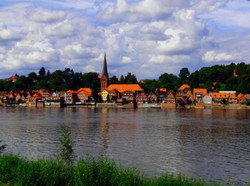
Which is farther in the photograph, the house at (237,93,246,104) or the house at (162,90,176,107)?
the house at (162,90,176,107)

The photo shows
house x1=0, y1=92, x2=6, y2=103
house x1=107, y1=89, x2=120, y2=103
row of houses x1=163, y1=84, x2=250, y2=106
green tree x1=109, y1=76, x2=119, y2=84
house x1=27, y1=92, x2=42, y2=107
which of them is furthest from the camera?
Answer: green tree x1=109, y1=76, x2=119, y2=84

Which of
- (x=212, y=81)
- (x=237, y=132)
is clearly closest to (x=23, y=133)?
(x=237, y=132)

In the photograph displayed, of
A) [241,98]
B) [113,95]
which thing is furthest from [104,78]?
[241,98]

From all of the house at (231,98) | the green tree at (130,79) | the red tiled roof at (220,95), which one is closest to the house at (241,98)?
the house at (231,98)

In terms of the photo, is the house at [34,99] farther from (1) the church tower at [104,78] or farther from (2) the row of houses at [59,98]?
(1) the church tower at [104,78]

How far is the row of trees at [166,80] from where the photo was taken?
128m

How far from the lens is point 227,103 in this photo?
11344 cm

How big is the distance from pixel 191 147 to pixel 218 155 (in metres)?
3.95

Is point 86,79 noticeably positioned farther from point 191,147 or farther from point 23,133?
point 191,147

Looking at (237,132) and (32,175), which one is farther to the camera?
(237,132)

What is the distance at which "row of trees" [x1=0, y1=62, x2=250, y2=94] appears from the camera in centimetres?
12762

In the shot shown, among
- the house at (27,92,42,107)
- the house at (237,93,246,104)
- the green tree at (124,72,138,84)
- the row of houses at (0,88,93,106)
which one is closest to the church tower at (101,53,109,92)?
the row of houses at (0,88,93,106)

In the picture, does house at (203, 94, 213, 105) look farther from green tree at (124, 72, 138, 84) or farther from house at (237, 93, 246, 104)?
green tree at (124, 72, 138, 84)

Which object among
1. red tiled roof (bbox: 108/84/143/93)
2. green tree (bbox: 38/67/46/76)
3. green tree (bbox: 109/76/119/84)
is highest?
green tree (bbox: 38/67/46/76)
